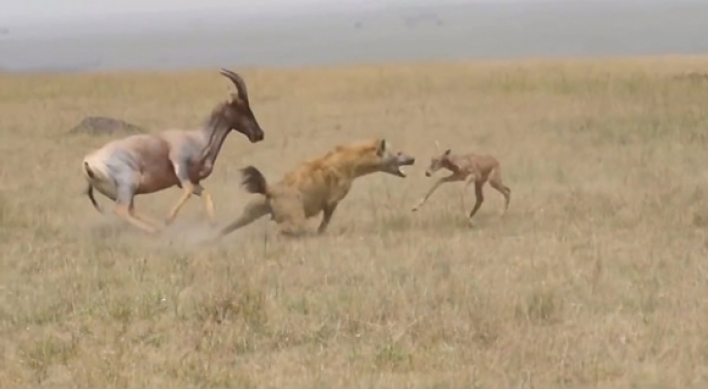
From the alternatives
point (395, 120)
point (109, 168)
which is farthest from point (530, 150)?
point (109, 168)

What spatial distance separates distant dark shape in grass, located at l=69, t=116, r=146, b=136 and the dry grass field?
2.34 m

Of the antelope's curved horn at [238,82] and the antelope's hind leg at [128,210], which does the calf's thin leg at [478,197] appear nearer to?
the antelope's curved horn at [238,82]

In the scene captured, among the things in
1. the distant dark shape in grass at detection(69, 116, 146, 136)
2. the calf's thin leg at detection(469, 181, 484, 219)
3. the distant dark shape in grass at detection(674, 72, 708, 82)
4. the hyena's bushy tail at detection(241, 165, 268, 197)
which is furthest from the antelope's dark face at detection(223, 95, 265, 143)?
the distant dark shape in grass at detection(674, 72, 708, 82)

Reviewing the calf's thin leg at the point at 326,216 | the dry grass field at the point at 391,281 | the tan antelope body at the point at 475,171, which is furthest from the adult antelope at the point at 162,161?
the tan antelope body at the point at 475,171

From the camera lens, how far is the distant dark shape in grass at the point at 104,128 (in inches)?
841

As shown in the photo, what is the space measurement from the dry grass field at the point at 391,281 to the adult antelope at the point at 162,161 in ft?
1.14

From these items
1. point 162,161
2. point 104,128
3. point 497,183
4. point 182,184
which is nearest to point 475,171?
point 497,183

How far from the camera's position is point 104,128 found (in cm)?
2148

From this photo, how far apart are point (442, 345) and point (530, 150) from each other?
10.8 metres

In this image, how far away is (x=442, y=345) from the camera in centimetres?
706

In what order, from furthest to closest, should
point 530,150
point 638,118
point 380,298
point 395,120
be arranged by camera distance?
1. point 395,120
2. point 638,118
3. point 530,150
4. point 380,298

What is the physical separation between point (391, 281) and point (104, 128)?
1369 cm

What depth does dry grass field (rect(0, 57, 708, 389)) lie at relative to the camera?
6.72m

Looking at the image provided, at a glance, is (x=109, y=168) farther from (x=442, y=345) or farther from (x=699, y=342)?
(x=699, y=342)
